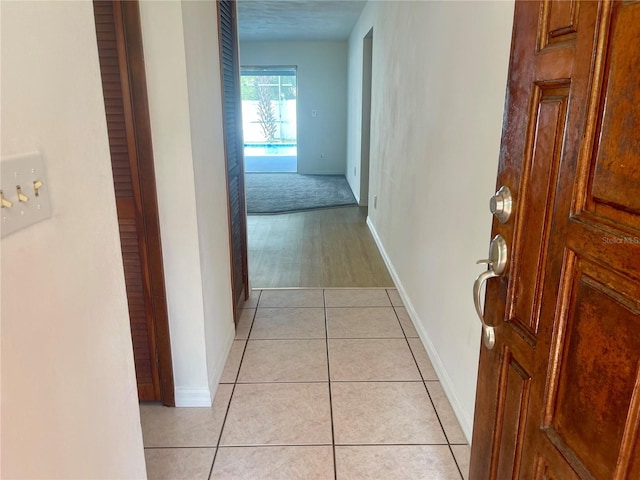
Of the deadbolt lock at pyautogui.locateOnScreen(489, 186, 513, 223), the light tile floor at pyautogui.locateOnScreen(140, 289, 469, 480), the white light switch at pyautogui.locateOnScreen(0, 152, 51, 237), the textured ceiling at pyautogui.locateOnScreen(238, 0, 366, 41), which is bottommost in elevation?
the light tile floor at pyautogui.locateOnScreen(140, 289, 469, 480)

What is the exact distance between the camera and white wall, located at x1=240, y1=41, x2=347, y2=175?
27.6 ft

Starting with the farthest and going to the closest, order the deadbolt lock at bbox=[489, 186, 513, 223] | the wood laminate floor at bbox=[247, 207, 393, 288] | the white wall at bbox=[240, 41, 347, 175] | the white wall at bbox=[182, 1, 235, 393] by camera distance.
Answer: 1. the white wall at bbox=[240, 41, 347, 175]
2. the wood laminate floor at bbox=[247, 207, 393, 288]
3. the white wall at bbox=[182, 1, 235, 393]
4. the deadbolt lock at bbox=[489, 186, 513, 223]

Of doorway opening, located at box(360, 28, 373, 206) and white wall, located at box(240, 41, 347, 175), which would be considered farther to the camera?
white wall, located at box(240, 41, 347, 175)

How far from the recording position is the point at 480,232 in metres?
1.74

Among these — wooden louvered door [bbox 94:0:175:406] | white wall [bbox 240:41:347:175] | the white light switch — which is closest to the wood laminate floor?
wooden louvered door [bbox 94:0:175:406]

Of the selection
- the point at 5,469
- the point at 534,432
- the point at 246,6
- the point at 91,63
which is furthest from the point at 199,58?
the point at 246,6

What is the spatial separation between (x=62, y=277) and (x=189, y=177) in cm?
99

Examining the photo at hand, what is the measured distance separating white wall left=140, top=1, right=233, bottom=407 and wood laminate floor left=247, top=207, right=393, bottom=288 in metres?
1.36

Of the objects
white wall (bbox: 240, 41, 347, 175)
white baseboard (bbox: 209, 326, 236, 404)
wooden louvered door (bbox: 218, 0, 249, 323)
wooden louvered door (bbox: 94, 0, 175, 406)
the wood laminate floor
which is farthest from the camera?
white wall (bbox: 240, 41, 347, 175)

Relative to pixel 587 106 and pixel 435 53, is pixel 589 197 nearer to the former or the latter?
pixel 587 106

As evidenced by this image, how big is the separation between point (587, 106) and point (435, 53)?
1837mm

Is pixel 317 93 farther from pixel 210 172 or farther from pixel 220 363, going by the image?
pixel 220 363

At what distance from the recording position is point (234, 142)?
9.09ft

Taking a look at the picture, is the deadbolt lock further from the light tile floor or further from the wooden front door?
the light tile floor
